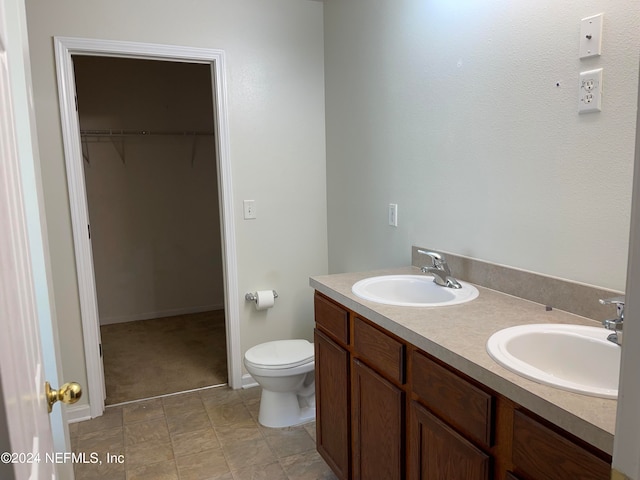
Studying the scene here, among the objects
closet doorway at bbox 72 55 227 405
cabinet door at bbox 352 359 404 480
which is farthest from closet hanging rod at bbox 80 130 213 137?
cabinet door at bbox 352 359 404 480

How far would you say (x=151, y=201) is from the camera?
4.34 meters

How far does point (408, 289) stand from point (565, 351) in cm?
78

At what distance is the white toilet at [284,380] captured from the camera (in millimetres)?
2471

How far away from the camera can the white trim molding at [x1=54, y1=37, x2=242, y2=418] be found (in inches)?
97.7

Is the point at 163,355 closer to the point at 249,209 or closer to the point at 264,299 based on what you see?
the point at 264,299

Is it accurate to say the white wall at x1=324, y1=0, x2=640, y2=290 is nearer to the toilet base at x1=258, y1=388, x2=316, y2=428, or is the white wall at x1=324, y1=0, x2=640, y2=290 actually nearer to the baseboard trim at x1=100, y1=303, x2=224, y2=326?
the toilet base at x1=258, y1=388, x2=316, y2=428

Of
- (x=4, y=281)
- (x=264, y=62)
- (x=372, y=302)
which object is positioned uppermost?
(x=264, y=62)

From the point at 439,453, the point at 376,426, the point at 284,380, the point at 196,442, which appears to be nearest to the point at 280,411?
the point at 284,380

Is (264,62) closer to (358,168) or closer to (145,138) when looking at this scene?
(358,168)

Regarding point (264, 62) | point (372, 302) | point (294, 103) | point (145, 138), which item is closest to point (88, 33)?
point (264, 62)

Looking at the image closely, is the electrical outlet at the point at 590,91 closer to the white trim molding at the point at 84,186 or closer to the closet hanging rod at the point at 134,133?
the white trim molding at the point at 84,186

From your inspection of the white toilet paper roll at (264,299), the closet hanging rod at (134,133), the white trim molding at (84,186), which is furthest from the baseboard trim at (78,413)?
the closet hanging rod at (134,133)

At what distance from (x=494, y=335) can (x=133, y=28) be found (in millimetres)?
2428

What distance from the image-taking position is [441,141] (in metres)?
2.03
